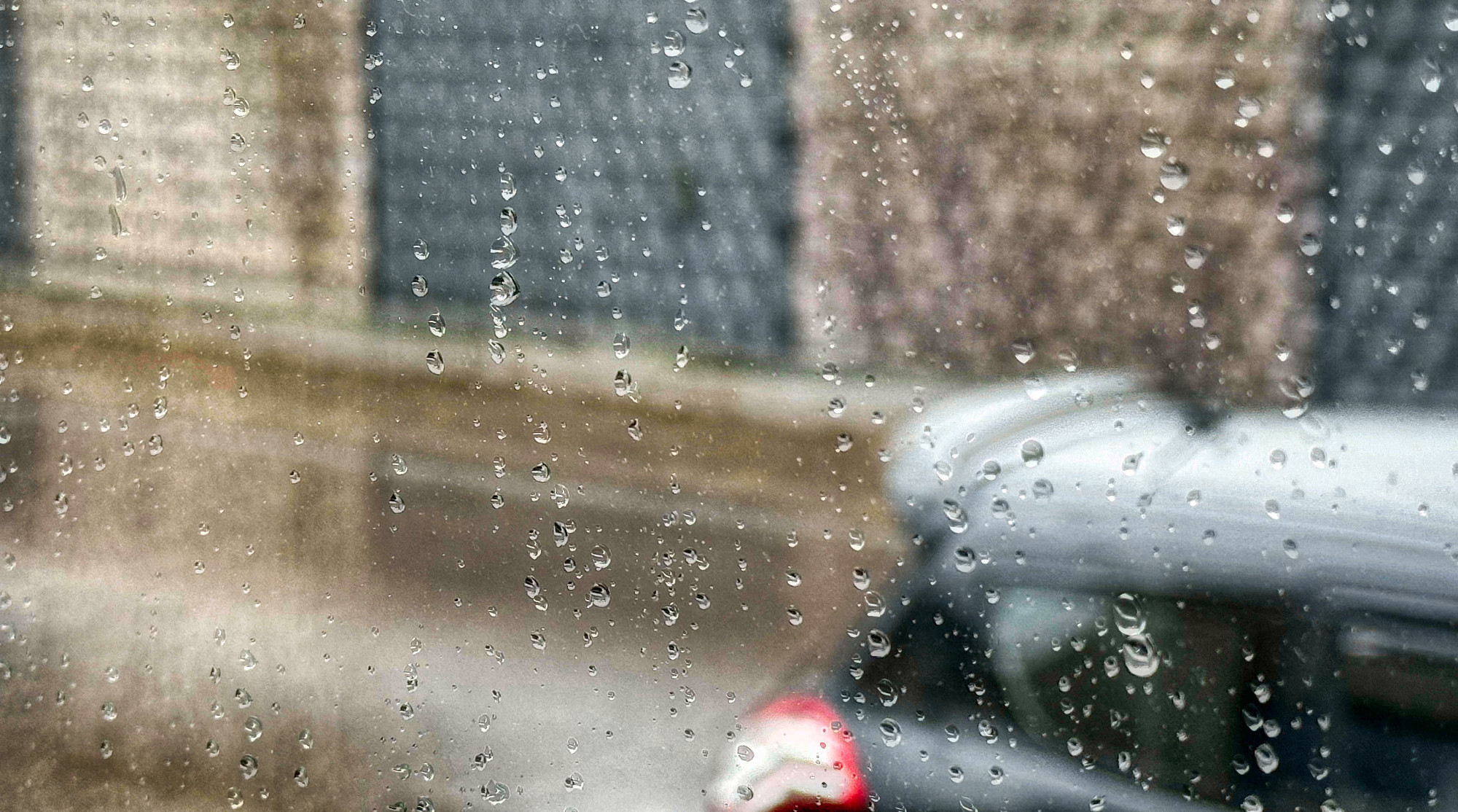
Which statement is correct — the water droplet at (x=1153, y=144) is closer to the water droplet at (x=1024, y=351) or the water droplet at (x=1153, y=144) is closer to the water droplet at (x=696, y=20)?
the water droplet at (x=1024, y=351)

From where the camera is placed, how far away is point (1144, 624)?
0.69 m

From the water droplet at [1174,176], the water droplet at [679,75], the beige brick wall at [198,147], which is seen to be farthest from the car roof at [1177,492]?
the beige brick wall at [198,147]

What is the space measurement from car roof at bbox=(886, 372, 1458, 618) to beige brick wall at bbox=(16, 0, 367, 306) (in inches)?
20.4

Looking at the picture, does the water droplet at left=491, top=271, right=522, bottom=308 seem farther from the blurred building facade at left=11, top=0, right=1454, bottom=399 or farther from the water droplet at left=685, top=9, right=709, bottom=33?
the water droplet at left=685, top=9, right=709, bottom=33

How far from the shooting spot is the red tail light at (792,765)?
2.54ft

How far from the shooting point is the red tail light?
0.77 meters

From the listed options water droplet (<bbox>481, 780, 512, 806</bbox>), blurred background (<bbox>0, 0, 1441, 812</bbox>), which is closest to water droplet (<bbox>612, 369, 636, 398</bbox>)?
blurred background (<bbox>0, 0, 1441, 812</bbox>)

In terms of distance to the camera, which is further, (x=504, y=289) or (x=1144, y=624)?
(x=504, y=289)

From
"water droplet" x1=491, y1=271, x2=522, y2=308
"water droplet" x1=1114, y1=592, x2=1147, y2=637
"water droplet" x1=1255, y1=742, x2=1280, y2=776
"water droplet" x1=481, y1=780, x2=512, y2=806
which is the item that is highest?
"water droplet" x1=491, y1=271, x2=522, y2=308

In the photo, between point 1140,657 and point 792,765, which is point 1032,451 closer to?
point 1140,657

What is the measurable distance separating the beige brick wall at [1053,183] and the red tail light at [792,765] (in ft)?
0.83

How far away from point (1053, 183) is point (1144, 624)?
28cm

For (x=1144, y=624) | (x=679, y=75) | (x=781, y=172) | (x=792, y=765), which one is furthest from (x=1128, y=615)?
(x=679, y=75)

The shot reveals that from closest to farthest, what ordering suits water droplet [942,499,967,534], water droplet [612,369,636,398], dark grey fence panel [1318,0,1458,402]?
dark grey fence panel [1318,0,1458,402] → water droplet [942,499,967,534] → water droplet [612,369,636,398]
